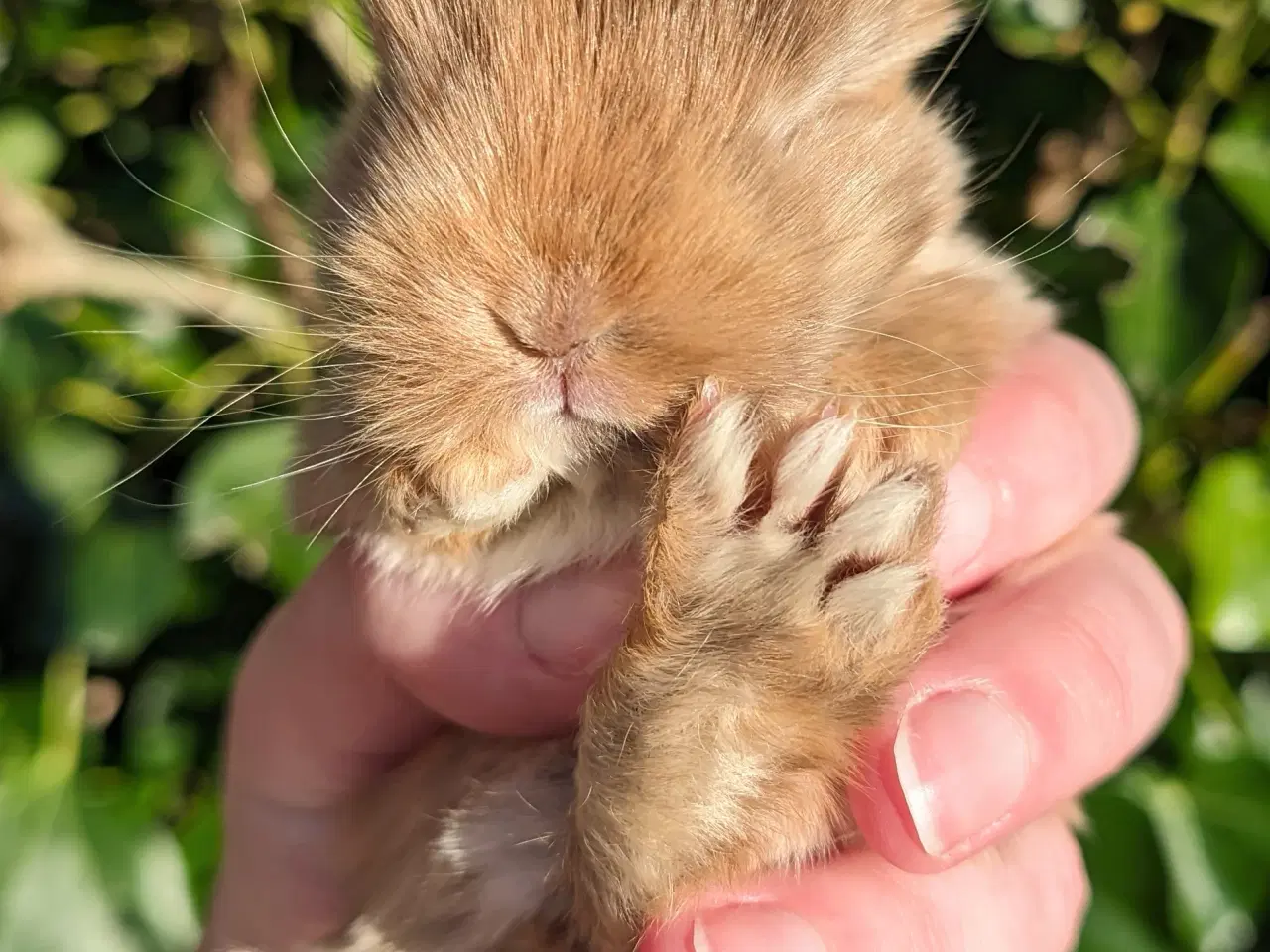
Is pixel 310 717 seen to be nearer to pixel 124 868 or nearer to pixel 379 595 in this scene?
pixel 379 595

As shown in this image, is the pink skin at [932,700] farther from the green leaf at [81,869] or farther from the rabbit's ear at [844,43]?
the rabbit's ear at [844,43]

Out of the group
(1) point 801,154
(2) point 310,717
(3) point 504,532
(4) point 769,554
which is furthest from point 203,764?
(1) point 801,154

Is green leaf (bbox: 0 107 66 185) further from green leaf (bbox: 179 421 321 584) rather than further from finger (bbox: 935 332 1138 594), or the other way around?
finger (bbox: 935 332 1138 594)

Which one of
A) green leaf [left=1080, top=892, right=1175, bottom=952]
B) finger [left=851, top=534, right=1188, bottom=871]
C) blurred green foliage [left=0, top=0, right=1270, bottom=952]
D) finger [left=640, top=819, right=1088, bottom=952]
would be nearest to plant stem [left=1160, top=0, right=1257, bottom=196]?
blurred green foliage [left=0, top=0, right=1270, bottom=952]

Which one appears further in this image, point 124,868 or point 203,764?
point 203,764

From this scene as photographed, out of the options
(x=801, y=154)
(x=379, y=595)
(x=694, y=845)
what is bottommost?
(x=379, y=595)

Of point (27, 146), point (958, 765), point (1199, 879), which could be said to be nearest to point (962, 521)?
point (958, 765)

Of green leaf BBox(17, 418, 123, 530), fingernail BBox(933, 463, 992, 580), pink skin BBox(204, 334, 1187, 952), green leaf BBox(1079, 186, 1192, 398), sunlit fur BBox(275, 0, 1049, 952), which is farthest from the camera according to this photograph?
green leaf BBox(17, 418, 123, 530)
